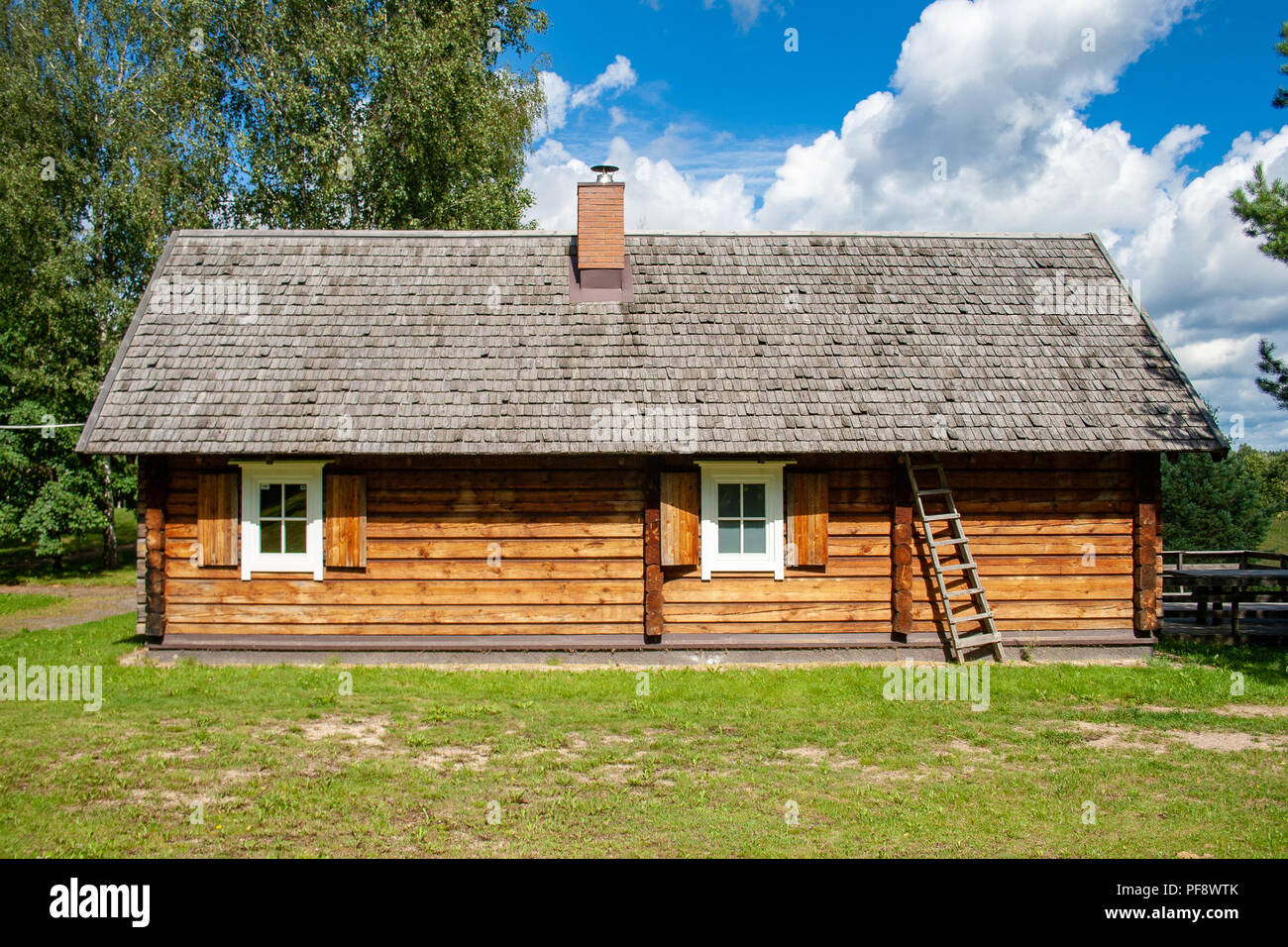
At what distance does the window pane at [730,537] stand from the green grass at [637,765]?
161cm

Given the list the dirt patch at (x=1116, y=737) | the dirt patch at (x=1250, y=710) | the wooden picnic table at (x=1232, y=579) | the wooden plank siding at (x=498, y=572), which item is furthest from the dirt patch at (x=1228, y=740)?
the wooden picnic table at (x=1232, y=579)

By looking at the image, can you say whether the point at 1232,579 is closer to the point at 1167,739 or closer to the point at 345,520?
the point at 1167,739

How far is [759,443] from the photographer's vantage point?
415 inches

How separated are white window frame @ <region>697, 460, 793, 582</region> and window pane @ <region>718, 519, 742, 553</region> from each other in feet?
0.35

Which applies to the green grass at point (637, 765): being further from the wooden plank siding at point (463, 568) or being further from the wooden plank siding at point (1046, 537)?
the wooden plank siding at point (1046, 537)

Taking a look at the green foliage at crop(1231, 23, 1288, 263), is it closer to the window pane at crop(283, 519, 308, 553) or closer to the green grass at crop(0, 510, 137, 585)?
the window pane at crop(283, 519, 308, 553)

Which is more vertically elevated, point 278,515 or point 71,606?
point 278,515

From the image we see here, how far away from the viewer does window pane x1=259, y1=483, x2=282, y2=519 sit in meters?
11.0

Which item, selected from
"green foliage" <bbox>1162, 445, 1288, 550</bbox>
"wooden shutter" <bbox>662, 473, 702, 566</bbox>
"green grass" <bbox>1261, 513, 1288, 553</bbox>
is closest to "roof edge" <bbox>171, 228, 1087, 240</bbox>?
"wooden shutter" <bbox>662, 473, 702, 566</bbox>

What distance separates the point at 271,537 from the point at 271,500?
1.60 ft

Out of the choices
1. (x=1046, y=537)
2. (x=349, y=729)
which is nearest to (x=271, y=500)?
(x=349, y=729)

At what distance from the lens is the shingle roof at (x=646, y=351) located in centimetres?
1064

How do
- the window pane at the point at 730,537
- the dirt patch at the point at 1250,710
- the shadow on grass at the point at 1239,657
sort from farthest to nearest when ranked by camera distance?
the window pane at the point at 730,537, the shadow on grass at the point at 1239,657, the dirt patch at the point at 1250,710

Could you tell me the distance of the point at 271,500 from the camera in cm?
1100
